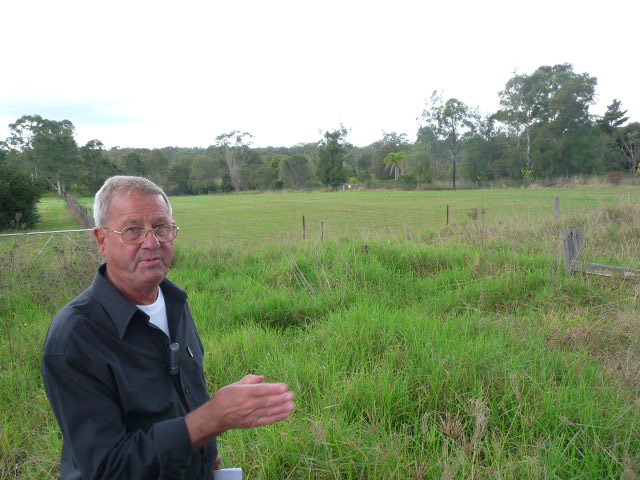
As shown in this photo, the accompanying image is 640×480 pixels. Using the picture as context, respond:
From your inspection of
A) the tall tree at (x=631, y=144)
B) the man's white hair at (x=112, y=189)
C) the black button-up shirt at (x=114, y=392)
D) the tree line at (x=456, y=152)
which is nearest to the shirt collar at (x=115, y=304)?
the black button-up shirt at (x=114, y=392)

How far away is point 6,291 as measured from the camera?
6402 millimetres

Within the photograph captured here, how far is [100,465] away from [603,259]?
784 centimetres

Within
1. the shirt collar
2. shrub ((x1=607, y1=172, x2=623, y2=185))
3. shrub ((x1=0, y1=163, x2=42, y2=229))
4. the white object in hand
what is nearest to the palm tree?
shrub ((x1=607, y1=172, x2=623, y2=185))

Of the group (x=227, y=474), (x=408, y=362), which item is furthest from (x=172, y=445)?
(x=408, y=362)

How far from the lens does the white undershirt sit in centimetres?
179

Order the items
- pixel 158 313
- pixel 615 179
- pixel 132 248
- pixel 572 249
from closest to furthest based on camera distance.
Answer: pixel 132 248, pixel 158 313, pixel 572 249, pixel 615 179

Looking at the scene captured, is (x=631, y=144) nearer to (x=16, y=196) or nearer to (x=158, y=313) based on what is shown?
(x=16, y=196)

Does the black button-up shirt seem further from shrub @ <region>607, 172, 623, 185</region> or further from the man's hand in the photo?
shrub @ <region>607, 172, 623, 185</region>

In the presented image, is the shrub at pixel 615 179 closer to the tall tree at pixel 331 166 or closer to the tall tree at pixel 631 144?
A: the tall tree at pixel 631 144

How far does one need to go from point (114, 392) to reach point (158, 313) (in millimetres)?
389

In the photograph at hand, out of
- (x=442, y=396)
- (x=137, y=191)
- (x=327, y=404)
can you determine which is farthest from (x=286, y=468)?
(x=137, y=191)

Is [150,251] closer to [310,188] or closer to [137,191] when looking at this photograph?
[137,191]

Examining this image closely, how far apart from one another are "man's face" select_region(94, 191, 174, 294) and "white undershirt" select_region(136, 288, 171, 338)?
0.31ft

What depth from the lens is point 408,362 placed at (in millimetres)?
3539
